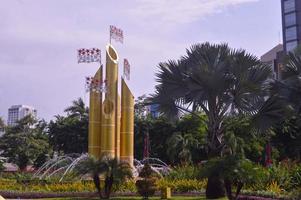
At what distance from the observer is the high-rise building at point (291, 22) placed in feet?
236

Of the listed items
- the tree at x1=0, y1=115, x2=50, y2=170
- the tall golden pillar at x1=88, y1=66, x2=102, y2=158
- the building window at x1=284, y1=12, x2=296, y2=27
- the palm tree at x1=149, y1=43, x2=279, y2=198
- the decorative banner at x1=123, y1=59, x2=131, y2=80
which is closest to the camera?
the palm tree at x1=149, y1=43, x2=279, y2=198

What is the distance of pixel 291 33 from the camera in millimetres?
72625

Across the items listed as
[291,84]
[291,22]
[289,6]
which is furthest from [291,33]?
[291,84]

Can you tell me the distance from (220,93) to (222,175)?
3845 millimetres

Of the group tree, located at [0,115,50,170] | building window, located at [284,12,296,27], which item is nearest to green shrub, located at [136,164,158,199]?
tree, located at [0,115,50,170]

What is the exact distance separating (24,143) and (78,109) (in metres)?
7.01

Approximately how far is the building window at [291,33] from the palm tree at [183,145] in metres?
36.9

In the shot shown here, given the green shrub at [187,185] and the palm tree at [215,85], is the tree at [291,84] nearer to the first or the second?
the palm tree at [215,85]

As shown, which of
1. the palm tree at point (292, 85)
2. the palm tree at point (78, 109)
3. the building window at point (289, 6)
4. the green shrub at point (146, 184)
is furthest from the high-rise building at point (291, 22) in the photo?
the green shrub at point (146, 184)

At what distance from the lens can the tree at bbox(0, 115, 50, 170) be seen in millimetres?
53375

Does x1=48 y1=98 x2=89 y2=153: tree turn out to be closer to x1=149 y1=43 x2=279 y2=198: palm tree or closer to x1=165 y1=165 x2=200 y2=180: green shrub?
x1=165 y1=165 x2=200 y2=180: green shrub

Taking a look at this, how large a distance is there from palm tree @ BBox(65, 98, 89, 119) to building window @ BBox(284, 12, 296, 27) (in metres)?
33.6

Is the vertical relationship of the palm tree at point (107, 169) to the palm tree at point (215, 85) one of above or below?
below

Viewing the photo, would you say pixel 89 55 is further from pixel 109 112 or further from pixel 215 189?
pixel 215 189
